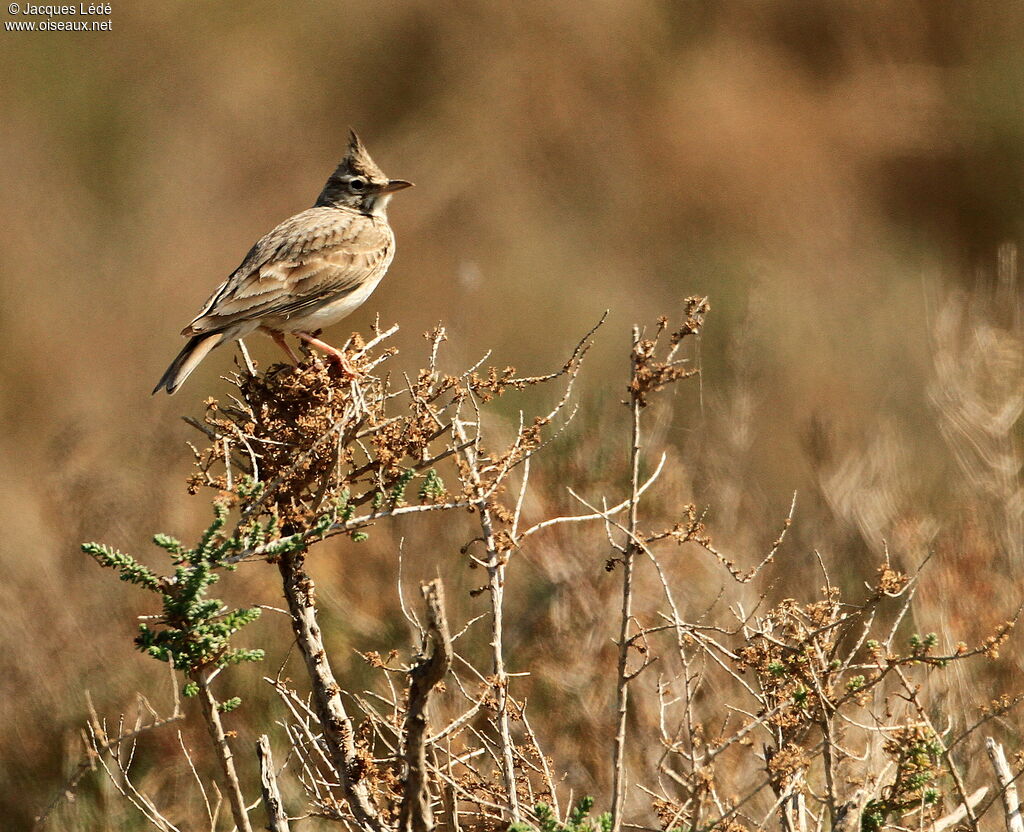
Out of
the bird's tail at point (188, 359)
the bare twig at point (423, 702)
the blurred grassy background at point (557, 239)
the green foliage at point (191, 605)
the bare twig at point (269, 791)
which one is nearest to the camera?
the bare twig at point (423, 702)

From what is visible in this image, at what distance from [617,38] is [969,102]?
16.5 ft

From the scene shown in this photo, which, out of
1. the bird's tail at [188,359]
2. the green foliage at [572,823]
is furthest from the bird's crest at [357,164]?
the green foliage at [572,823]

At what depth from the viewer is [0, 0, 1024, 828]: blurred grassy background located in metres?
6.64

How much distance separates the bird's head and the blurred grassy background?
1684 millimetres

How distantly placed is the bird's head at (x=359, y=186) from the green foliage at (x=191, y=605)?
3.85 metres

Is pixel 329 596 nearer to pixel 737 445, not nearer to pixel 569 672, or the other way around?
pixel 569 672

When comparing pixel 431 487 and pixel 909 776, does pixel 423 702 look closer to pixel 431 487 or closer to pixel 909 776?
pixel 431 487

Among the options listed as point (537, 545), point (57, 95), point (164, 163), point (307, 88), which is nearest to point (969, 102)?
point (307, 88)

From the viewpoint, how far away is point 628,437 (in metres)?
6.75

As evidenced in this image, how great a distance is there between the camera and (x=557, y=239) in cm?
1520

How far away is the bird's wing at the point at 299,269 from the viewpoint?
4910 millimetres

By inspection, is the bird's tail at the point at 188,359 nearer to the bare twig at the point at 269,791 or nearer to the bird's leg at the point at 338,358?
the bird's leg at the point at 338,358

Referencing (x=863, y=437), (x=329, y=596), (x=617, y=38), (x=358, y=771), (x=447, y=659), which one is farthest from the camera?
(x=617, y=38)

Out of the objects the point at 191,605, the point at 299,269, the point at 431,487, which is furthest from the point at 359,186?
the point at 191,605
